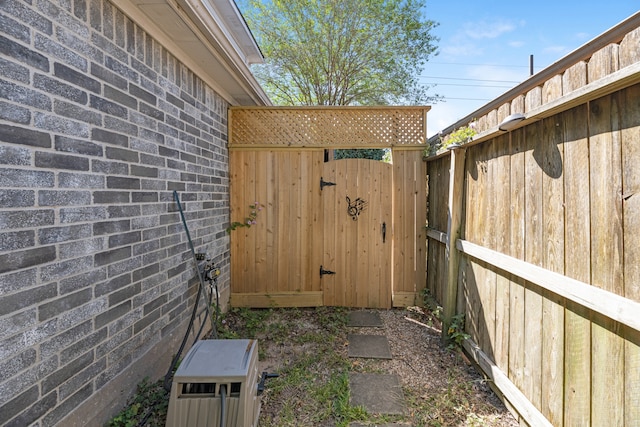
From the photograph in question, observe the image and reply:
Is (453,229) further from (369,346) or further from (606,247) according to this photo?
(606,247)

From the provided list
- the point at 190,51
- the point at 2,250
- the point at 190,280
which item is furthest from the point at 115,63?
the point at 190,280

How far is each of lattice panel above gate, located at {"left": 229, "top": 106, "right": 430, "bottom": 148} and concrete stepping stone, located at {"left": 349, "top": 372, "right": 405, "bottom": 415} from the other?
2554 millimetres

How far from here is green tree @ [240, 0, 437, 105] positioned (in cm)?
799

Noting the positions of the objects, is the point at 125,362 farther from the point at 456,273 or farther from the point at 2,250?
the point at 456,273

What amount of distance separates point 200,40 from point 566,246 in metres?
2.75

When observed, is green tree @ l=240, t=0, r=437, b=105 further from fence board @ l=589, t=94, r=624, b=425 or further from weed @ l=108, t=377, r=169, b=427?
weed @ l=108, t=377, r=169, b=427

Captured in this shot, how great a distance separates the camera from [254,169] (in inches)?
154

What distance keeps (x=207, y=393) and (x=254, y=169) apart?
284cm

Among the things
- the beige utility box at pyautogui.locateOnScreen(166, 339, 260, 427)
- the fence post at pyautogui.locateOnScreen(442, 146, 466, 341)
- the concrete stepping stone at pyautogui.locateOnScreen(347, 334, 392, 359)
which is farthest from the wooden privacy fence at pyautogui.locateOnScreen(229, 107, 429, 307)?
the beige utility box at pyautogui.locateOnScreen(166, 339, 260, 427)

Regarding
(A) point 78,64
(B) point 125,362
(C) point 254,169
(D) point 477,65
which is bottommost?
(B) point 125,362

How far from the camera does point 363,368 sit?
8.73 ft

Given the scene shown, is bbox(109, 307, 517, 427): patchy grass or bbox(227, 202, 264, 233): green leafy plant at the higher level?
bbox(227, 202, 264, 233): green leafy plant

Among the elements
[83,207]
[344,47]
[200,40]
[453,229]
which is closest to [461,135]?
[453,229]

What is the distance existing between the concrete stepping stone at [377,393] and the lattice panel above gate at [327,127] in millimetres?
2554
